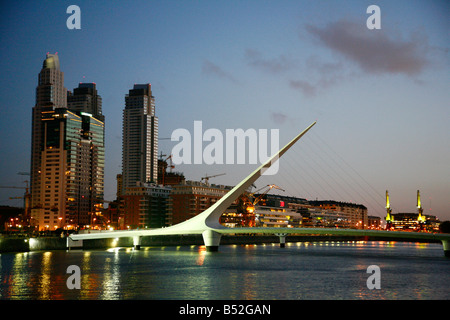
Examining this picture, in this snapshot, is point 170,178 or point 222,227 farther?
point 170,178

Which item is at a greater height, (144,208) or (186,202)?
(186,202)

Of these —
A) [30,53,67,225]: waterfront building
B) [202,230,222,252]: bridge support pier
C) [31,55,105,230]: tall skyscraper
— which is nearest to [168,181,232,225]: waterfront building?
[31,55,105,230]: tall skyscraper

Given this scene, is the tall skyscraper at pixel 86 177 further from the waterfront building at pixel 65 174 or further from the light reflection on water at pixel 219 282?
the light reflection on water at pixel 219 282

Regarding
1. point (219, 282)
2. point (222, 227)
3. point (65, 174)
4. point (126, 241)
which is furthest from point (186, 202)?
point (219, 282)

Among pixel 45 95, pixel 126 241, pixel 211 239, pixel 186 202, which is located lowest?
pixel 126 241

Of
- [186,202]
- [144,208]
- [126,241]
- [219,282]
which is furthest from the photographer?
[144,208]

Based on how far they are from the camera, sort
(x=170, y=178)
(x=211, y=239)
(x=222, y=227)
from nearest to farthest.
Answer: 1. (x=222, y=227)
2. (x=211, y=239)
3. (x=170, y=178)

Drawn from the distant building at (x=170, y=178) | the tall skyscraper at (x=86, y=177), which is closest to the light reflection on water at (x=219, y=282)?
the tall skyscraper at (x=86, y=177)

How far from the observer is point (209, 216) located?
202 feet

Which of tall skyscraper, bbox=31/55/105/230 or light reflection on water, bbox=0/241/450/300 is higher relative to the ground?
tall skyscraper, bbox=31/55/105/230

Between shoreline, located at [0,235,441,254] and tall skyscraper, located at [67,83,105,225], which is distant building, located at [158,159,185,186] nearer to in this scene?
tall skyscraper, located at [67,83,105,225]

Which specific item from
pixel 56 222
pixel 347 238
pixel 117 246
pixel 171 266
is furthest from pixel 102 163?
pixel 171 266

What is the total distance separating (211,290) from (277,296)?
149 inches

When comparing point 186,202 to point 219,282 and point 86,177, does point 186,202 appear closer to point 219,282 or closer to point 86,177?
point 86,177
